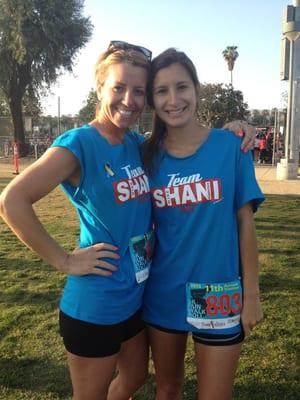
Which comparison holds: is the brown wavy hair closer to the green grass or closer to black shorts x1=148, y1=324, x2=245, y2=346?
black shorts x1=148, y1=324, x2=245, y2=346

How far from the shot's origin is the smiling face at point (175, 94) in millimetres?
2166

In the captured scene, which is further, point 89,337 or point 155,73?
point 155,73

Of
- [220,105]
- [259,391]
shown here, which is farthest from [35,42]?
[259,391]

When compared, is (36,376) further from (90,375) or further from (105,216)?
(105,216)

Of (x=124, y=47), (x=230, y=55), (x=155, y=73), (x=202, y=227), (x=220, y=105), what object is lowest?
(x=202, y=227)

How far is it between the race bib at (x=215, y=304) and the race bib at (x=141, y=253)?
0.21m

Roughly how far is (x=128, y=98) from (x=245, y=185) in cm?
63

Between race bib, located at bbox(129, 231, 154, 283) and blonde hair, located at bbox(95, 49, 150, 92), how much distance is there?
2.34ft

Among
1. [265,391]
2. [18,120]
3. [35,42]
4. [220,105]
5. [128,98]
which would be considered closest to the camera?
[128,98]

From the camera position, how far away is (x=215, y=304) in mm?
Result: 2156

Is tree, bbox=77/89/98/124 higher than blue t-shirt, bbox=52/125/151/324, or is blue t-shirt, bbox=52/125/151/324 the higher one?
tree, bbox=77/89/98/124

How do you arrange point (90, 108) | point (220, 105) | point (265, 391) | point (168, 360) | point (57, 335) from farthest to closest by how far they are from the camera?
1. point (90, 108)
2. point (220, 105)
3. point (57, 335)
4. point (265, 391)
5. point (168, 360)

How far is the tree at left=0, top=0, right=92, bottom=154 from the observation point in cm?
2548

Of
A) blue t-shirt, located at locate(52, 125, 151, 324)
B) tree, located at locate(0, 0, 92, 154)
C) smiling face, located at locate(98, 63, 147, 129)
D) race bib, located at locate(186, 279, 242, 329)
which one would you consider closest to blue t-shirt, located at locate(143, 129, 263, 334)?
race bib, located at locate(186, 279, 242, 329)
